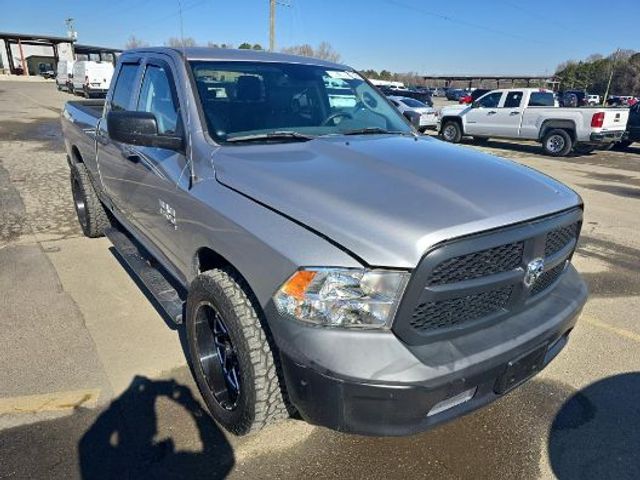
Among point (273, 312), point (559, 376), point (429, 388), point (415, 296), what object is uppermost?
point (415, 296)

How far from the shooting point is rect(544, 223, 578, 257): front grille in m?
2.29

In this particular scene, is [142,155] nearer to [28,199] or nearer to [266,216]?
[266,216]

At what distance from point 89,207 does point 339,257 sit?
4220mm

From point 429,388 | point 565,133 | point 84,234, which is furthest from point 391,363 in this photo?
point 565,133

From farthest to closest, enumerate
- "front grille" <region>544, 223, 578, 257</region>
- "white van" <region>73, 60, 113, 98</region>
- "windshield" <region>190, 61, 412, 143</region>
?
"white van" <region>73, 60, 113, 98</region> < "windshield" <region>190, 61, 412, 143</region> < "front grille" <region>544, 223, 578, 257</region>

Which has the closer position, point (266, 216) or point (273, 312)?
point (273, 312)

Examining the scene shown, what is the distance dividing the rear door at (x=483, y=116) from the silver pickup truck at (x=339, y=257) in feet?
45.0

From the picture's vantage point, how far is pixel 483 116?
15820mm

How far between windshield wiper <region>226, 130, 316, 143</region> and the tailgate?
13.2 m

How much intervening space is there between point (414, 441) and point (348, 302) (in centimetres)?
113

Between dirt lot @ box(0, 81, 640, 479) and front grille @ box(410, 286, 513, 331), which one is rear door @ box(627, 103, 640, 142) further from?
front grille @ box(410, 286, 513, 331)

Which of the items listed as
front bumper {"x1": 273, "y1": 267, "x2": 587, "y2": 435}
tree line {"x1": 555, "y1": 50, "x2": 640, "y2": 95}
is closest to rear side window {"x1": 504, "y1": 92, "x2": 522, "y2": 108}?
front bumper {"x1": 273, "y1": 267, "x2": 587, "y2": 435}

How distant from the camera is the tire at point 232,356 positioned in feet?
7.07

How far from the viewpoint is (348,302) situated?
1.86m
